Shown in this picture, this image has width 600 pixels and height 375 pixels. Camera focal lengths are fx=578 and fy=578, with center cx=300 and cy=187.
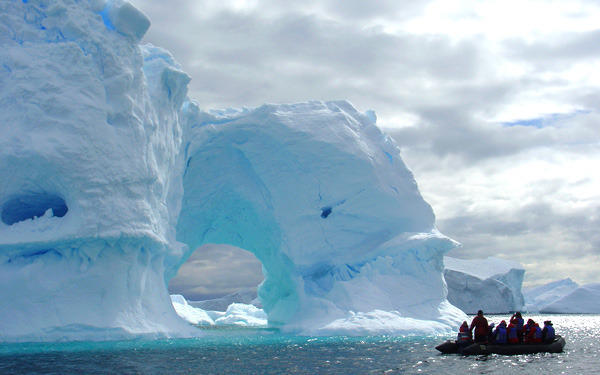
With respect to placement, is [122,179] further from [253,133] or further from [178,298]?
[178,298]

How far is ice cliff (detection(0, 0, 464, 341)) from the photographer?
14.6 meters

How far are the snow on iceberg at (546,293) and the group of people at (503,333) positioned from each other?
5719cm

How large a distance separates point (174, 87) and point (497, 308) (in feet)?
118

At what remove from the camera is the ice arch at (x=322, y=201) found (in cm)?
2133

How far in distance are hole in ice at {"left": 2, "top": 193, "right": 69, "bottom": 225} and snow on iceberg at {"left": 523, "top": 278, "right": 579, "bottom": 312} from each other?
62930 mm

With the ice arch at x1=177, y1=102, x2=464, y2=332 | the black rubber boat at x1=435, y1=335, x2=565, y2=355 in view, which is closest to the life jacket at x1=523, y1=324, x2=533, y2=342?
the black rubber boat at x1=435, y1=335, x2=565, y2=355

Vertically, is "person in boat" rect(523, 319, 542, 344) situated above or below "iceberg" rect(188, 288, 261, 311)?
below

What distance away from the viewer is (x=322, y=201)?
72.3 feet

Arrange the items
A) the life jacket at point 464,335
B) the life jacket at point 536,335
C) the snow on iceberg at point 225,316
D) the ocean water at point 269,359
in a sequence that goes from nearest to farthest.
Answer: the ocean water at point 269,359 → the life jacket at point 464,335 → the life jacket at point 536,335 → the snow on iceberg at point 225,316

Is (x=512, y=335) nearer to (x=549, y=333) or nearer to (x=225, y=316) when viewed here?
(x=549, y=333)

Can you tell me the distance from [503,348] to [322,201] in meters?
9.43

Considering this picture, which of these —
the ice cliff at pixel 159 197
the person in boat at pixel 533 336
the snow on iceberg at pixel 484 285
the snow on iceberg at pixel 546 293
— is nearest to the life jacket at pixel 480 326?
the person in boat at pixel 533 336

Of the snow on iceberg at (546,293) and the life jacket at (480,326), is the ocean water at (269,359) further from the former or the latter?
the snow on iceberg at (546,293)

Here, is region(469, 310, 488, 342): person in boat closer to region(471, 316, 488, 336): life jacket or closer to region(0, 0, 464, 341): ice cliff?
region(471, 316, 488, 336): life jacket
